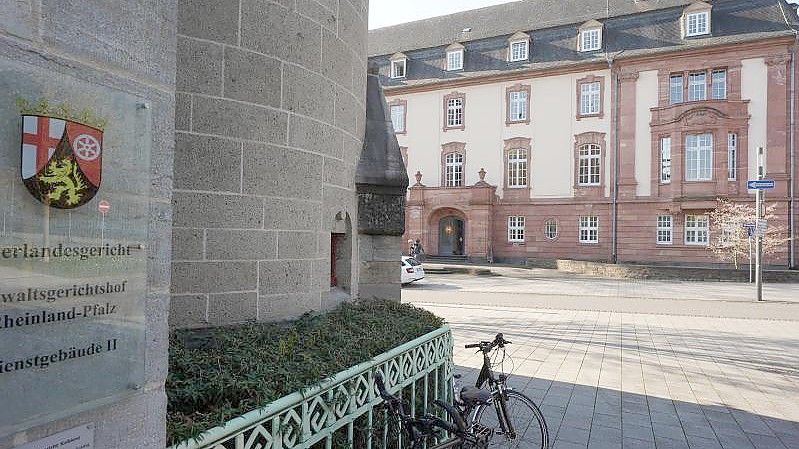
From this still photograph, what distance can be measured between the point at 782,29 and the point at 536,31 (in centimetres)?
1344

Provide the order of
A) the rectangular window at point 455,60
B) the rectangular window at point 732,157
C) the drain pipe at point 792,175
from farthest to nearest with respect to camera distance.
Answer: the rectangular window at point 455,60 → the rectangular window at point 732,157 → the drain pipe at point 792,175

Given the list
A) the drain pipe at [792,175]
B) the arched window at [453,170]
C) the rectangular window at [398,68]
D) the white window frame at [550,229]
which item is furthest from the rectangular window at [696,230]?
the rectangular window at [398,68]

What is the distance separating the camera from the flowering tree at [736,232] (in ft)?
86.2

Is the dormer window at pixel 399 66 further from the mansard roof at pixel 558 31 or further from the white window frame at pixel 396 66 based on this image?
the mansard roof at pixel 558 31

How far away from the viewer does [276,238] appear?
14.3 feet

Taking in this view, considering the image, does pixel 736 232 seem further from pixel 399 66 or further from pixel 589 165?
pixel 399 66

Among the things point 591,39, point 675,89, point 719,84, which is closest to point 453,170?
point 591,39

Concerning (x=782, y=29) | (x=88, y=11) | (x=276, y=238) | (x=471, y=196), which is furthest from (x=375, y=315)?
(x=782, y=29)

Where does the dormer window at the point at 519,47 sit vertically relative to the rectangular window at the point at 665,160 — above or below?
above

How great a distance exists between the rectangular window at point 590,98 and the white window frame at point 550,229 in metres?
6.75

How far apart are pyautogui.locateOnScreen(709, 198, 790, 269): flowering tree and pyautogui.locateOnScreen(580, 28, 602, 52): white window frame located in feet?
38.4

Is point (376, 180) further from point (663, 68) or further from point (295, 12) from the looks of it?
point (663, 68)

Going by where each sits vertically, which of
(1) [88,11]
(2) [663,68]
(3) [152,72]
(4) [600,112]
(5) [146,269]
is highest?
(2) [663,68]

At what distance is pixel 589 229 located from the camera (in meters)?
31.6
